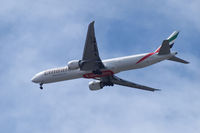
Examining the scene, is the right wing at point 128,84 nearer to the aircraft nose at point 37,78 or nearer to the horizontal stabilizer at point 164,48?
the horizontal stabilizer at point 164,48

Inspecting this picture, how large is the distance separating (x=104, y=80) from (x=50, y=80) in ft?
25.5

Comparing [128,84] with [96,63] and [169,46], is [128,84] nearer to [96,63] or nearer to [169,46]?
[96,63]

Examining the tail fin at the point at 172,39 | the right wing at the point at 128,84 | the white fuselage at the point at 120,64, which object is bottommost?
the right wing at the point at 128,84

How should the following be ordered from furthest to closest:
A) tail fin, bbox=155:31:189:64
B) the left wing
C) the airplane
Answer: the left wing → the airplane → tail fin, bbox=155:31:189:64

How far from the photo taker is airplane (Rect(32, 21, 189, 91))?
60.2 meters

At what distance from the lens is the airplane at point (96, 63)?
6025cm

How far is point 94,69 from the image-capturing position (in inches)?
2502

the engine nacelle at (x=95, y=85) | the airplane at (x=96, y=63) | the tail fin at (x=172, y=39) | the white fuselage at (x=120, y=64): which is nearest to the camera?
the airplane at (x=96, y=63)

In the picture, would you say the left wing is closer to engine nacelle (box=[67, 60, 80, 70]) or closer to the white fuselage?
the white fuselage

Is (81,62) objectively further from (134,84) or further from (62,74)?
(134,84)

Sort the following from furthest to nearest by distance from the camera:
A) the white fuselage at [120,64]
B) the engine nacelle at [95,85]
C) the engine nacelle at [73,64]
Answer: the engine nacelle at [95,85], the white fuselage at [120,64], the engine nacelle at [73,64]

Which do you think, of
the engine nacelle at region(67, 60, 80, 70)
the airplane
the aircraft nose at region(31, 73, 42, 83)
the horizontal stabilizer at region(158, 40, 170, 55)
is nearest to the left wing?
the airplane

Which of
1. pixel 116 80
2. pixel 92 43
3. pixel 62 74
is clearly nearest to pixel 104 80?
pixel 116 80

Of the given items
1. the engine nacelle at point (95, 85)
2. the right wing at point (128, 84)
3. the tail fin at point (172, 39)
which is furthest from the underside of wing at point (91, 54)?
the tail fin at point (172, 39)
